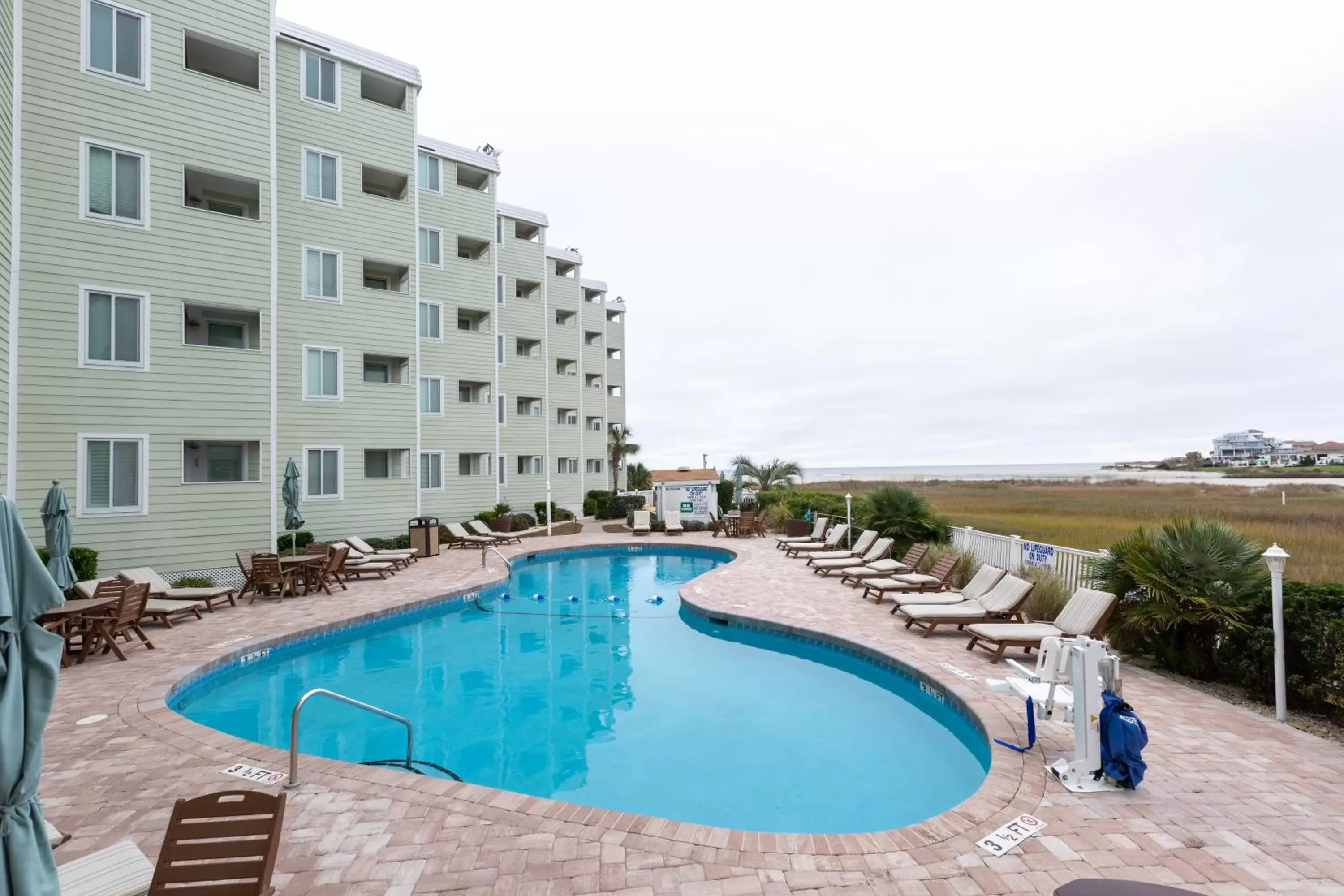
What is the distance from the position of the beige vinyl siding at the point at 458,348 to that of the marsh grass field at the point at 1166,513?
13793 mm

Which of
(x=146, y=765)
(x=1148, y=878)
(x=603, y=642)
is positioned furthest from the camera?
(x=603, y=642)

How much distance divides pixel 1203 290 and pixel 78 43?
28.0m

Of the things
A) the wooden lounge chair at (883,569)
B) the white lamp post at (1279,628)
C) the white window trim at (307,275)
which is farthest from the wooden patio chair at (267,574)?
Answer: the white lamp post at (1279,628)

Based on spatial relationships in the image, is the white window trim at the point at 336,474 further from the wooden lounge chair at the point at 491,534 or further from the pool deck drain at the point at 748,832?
the pool deck drain at the point at 748,832

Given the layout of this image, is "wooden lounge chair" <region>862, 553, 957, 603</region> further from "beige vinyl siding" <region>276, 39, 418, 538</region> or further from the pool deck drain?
"beige vinyl siding" <region>276, 39, 418, 538</region>

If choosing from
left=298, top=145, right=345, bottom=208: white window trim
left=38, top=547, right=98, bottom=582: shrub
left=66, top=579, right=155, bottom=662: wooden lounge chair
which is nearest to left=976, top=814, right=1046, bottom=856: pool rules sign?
left=66, top=579, right=155, bottom=662: wooden lounge chair

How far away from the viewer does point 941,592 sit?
34.9 feet

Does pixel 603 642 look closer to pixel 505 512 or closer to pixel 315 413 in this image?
pixel 315 413

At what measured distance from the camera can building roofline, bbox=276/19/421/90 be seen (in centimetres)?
1595

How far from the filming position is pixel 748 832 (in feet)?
13.2

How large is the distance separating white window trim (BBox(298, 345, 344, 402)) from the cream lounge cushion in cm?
1497

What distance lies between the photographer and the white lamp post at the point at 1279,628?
220 inches

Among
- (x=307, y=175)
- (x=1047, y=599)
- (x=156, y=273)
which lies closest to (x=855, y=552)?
(x=1047, y=599)

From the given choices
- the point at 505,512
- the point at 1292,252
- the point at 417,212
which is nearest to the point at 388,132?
the point at 417,212
